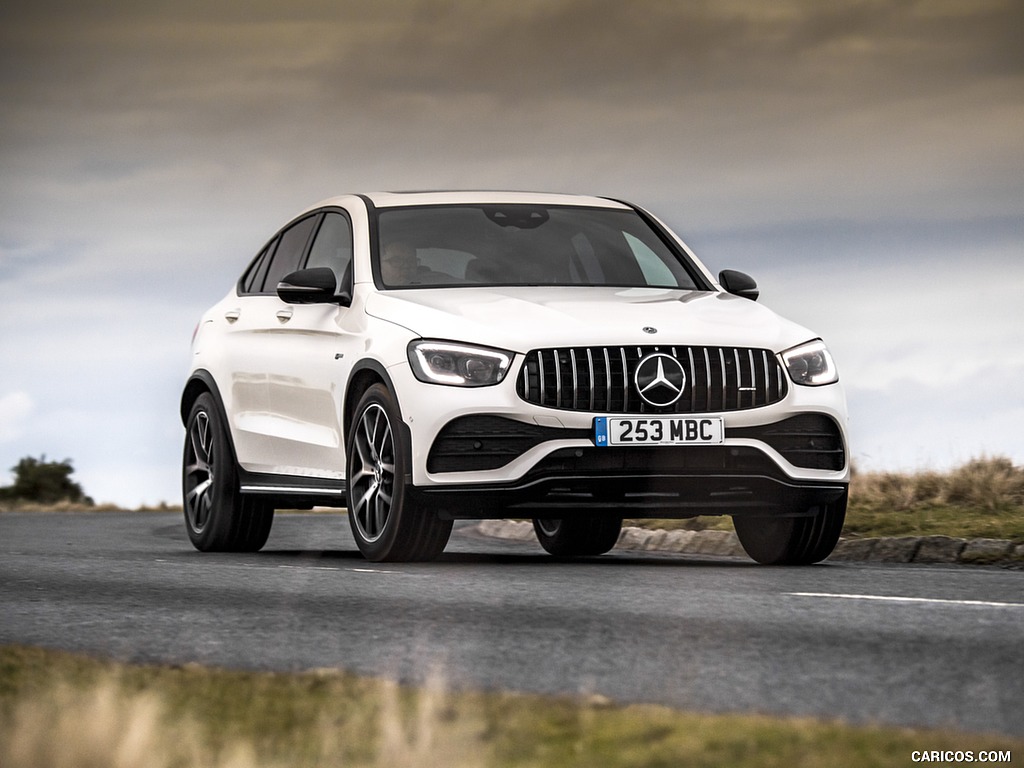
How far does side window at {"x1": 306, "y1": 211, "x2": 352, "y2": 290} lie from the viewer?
10391 mm

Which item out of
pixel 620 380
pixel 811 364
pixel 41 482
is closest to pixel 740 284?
pixel 811 364

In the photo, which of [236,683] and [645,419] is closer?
[236,683]

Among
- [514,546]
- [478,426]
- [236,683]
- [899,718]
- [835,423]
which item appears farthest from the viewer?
[514,546]

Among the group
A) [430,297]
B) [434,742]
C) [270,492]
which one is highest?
[430,297]

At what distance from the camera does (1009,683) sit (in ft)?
16.4

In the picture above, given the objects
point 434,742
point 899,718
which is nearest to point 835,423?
point 899,718

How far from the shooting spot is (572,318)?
892cm

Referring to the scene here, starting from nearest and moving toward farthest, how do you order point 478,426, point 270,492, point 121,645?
point 121,645 → point 478,426 → point 270,492

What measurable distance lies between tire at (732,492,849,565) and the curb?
135 cm

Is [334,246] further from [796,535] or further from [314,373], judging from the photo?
[796,535]

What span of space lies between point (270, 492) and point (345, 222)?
66.5 inches

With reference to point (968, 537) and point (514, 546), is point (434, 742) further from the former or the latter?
point (514, 546)

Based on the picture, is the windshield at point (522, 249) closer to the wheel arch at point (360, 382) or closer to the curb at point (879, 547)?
the wheel arch at point (360, 382)

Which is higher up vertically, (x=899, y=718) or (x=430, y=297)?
(x=430, y=297)
